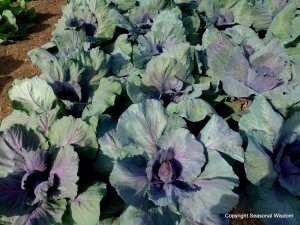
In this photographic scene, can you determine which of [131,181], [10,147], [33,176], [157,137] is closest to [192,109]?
[157,137]

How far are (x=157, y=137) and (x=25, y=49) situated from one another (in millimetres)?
3534

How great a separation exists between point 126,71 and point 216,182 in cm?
161

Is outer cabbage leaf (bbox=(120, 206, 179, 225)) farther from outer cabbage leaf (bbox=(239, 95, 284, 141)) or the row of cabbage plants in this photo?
outer cabbage leaf (bbox=(239, 95, 284, 141))

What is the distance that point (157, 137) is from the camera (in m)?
2.56

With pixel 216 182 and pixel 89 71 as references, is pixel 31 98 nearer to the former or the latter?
pixel 89 71

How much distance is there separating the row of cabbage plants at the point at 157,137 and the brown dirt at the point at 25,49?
47.7 inches

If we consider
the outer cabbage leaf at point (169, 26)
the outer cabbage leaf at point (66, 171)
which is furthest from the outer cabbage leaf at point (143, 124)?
the outer cabbage leaf at point (169, 26)

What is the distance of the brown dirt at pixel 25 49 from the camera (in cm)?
450

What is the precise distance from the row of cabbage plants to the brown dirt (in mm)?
1213

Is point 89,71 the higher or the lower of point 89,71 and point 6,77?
the higher

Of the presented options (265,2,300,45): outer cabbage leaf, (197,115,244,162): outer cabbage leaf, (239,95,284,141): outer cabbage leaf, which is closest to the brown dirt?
(197,115,244,162): outer cabbage leaf

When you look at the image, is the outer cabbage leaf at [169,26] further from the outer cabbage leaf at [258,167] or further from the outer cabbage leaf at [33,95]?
the outer cabbage leaf at [258,167]

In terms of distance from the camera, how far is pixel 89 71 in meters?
3.17

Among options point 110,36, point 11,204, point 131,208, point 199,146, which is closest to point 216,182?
point 199,146
